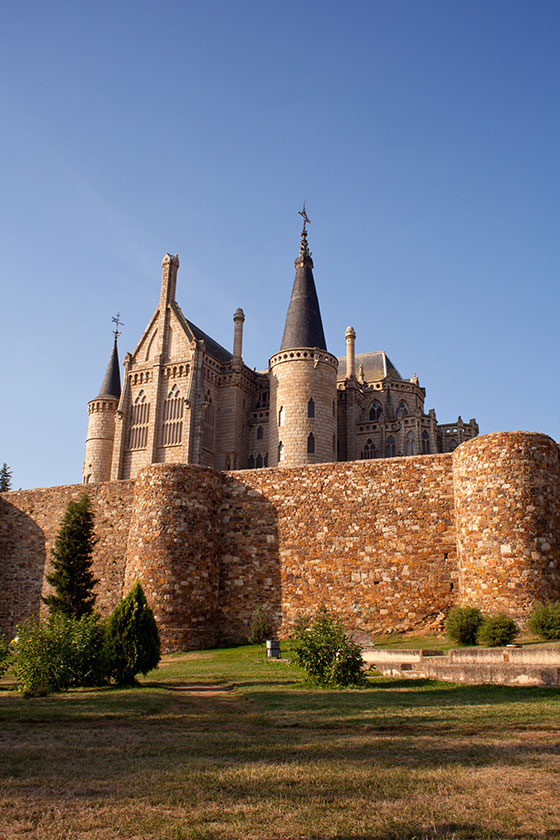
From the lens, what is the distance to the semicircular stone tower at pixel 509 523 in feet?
63.5

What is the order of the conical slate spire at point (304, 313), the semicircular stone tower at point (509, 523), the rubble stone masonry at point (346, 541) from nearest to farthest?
the semicircular stone tower at point (509, 523) < the rubble stone masonry at point (346, 541) < the conical slate spire at point (304, 313)

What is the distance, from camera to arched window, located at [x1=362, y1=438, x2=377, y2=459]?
61.6 metres

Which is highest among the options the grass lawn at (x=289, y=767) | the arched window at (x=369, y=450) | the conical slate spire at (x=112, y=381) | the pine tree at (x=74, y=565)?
the conical slate spire at (x=112, y=381)

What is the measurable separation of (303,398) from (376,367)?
2131cm

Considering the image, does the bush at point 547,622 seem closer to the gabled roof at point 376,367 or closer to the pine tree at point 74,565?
the pine tree at point 74,565

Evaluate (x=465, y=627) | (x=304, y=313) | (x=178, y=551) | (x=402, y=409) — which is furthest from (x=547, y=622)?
(x=402, y=409)

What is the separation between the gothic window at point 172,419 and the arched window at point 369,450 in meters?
16.1

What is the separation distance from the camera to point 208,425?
58531 millimetres

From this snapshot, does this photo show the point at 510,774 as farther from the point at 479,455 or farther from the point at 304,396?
the point at 304,396

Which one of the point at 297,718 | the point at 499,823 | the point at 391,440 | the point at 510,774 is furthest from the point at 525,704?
the point at 391,440

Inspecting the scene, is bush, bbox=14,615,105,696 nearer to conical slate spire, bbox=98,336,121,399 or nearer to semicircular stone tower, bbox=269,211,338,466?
semicircular stone tower, bbox=269,211,338,466

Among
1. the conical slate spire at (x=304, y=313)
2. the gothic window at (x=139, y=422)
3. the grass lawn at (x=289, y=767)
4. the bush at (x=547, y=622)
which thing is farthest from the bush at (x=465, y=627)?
the gothic window at (x=139, y=422)

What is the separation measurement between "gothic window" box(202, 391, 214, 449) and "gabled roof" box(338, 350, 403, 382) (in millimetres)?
15926

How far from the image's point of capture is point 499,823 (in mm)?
4855
